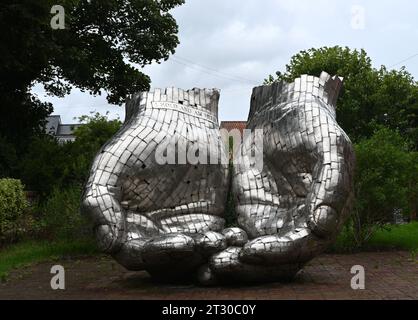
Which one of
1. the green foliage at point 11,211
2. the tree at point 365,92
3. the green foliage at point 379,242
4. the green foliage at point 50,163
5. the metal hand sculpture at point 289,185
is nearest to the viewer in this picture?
the metal hand sculpture at point 289,185

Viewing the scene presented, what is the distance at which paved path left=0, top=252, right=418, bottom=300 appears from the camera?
18.2 ft

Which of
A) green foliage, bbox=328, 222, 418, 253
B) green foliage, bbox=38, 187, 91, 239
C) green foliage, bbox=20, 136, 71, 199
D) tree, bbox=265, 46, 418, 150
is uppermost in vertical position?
tree, bbox=265, 46, 418, 150

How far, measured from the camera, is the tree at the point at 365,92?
22031 millimetres

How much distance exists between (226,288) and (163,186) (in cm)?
114

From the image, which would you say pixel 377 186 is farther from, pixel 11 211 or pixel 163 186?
pixel 11 211

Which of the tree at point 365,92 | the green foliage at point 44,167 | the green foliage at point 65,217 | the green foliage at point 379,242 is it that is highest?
the tree at point 365,92

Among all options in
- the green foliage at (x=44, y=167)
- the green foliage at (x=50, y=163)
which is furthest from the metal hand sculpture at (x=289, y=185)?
the green foliage at (x=44, y=167)

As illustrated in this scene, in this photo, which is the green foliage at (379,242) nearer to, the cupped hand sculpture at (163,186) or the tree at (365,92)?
the cupped hand sculpture at (163,186)

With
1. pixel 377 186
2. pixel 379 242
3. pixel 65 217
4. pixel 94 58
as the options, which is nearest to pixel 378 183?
pixel 377 186

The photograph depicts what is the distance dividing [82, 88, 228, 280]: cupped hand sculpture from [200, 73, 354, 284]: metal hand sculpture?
9.3 inches

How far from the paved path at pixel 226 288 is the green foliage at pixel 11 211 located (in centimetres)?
245

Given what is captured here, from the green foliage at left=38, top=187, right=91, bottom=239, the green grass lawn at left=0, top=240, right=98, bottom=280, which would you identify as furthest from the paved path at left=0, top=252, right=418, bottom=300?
the green foliage at left=38, top=187, right=91, bottom=239

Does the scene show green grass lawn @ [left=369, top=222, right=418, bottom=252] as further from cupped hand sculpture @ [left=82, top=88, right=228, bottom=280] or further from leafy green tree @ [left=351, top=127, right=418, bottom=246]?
cupped hand sculpture @ [left=82, top=88, right=228, bottom=280]

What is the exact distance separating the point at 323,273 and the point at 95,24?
37.7 ft
